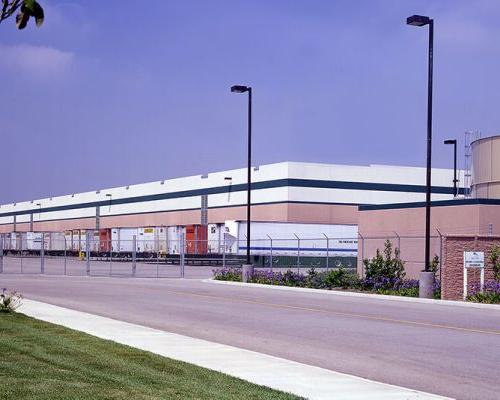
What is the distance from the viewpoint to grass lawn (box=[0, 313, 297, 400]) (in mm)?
7633

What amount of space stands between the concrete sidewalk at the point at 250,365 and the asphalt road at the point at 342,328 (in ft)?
2.22

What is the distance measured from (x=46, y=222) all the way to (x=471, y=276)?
353 feet

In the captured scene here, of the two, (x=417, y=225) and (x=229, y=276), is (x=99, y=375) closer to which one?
(x=229, y=276)

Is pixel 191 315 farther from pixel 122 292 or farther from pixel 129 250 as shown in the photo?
pixel 129 250

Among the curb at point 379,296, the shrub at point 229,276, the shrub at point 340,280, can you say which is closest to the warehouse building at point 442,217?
the shrub at point 340,280

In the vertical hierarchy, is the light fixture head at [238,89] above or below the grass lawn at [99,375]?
above

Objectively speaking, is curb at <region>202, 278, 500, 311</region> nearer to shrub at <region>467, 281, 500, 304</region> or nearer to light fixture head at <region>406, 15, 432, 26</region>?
shrub at <region>467, 281, 500, 304</region>

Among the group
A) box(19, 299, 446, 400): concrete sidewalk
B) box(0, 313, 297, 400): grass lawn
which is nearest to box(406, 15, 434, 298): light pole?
box(19, 299, 446, 400): concrete sidewalk

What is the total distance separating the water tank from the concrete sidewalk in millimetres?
28310

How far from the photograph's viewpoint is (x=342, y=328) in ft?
56.0

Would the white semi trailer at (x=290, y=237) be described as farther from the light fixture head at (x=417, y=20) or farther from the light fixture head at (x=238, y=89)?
the light fixture head at (x=417, y=20)

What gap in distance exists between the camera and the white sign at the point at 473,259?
2523 cm

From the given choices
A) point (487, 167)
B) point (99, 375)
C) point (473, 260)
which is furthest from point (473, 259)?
point (99, 375)

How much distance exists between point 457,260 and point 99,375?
19133mm
